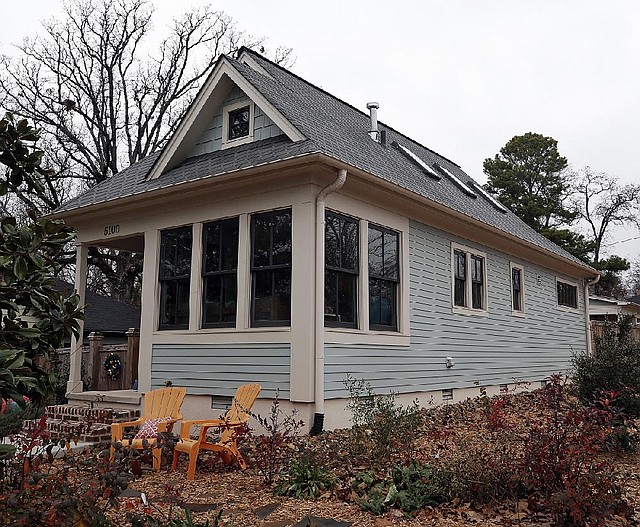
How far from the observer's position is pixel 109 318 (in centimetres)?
1952

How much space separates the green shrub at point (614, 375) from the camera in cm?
702

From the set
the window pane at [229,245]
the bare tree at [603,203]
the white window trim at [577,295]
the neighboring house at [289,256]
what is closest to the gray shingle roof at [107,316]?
the neighboring house at [289,256]

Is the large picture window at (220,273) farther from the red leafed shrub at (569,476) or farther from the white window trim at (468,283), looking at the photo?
the red leafed shrub at (569,476)

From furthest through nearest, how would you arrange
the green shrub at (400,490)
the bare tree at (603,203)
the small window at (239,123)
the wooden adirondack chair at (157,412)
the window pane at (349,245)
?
the bare tree at (603,203) → the small window at (239,123) → the window pane at (349,245) → the wooden adirondack chair at (157,412) → the green shrub at (400,490)

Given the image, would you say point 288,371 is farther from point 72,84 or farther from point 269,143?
point 72,84

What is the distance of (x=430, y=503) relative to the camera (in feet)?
15.8

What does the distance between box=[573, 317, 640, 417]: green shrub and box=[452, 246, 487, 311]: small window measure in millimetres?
3946

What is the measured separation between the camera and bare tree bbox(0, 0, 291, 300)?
24.3 metres

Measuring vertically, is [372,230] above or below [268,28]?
below

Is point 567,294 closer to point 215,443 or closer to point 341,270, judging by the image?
point 341,270

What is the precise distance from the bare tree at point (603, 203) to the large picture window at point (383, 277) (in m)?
34.7

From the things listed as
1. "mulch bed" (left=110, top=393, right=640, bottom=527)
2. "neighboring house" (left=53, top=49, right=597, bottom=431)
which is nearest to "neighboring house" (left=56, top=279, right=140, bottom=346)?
"neighboring house" (left=53, top=49, right=597, bottom=431)

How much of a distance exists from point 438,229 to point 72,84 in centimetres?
1934

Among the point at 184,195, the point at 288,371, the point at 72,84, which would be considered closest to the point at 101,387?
the point at 184,195
